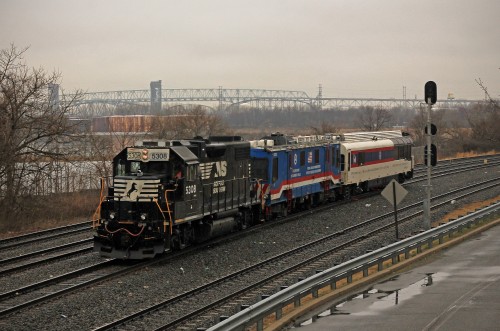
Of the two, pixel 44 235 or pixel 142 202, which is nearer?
pixel 142 202

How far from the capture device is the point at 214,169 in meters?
25.0

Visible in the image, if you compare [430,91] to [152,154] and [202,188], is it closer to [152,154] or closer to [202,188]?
[202,188]

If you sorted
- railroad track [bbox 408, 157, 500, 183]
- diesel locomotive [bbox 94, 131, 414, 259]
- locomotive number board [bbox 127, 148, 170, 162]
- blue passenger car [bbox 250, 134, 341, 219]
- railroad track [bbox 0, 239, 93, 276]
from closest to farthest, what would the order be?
railroad track [bbox 0, 239, 93, 276], diesel locomotive [bbox 94, 131, 414, 259], locomotive number board [bbox 127, 148, 170, 162], blue passenger car [bbox 250, 134, 341, 219], railroad track [bbox 408, 157, 500, 183]

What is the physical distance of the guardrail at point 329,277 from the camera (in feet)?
40.4

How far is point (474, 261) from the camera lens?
19.3m

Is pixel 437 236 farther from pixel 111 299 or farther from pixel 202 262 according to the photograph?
pixel 111 299

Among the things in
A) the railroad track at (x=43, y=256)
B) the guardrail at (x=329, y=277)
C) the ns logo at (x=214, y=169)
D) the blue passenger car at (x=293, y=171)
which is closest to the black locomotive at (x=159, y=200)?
the ns logo at (x=214, y=169)

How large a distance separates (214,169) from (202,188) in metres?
1.40

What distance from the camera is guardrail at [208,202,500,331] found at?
12308 mm

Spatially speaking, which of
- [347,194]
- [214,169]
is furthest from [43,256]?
[347,194]

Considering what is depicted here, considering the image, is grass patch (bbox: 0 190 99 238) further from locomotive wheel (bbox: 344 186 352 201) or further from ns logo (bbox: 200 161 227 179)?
locomotive wheel (bbox: 344 186 352 201)

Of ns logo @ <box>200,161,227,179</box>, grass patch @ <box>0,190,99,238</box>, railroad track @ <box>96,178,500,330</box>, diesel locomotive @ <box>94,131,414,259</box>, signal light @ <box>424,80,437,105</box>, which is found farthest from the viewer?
grass patch @ <box>0,190,99,238</box>

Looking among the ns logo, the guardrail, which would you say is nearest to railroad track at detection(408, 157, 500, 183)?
the ns logo

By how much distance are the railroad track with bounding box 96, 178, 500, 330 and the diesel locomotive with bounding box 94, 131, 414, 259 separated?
3119mm
